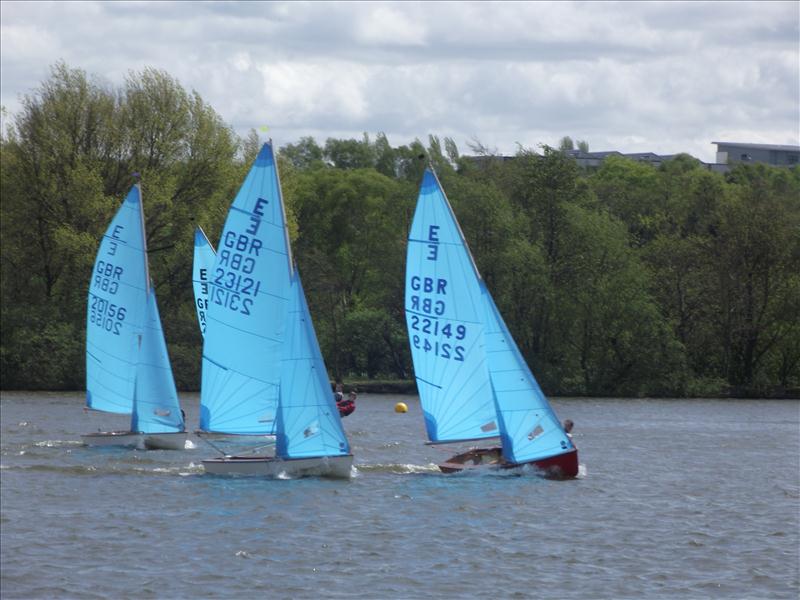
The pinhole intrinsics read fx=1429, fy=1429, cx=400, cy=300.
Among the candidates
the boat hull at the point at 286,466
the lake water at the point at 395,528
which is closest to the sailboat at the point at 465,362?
the lake water at the point at 395,528

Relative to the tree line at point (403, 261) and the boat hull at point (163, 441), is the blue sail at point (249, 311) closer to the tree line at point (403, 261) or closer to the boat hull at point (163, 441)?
the boat hull at point (163, 441)

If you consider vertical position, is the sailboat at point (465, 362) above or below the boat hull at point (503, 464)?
above

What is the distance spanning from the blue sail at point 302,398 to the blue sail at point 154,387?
25.2 ft

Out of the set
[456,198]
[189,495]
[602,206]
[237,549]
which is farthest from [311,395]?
[602,206]

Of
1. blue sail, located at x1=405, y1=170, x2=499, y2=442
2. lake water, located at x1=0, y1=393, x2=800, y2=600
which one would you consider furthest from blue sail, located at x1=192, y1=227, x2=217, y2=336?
blue sail, located at x1=405, y1=170, x2=499, y2=442

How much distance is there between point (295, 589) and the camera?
2036cm

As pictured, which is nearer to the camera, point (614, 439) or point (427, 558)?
point (427, 558)

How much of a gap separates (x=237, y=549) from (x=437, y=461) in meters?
14.4

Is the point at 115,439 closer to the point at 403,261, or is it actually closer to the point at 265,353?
the point at 265,353

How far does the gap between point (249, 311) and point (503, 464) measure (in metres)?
6.66

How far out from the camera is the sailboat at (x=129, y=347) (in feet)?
122

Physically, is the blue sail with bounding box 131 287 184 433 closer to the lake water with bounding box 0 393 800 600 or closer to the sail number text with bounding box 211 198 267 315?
the lake water with bounding box 0 393 800 600

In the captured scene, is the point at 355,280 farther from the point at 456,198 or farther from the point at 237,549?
the point at 237,549

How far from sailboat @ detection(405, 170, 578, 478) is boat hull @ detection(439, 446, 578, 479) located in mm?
26
